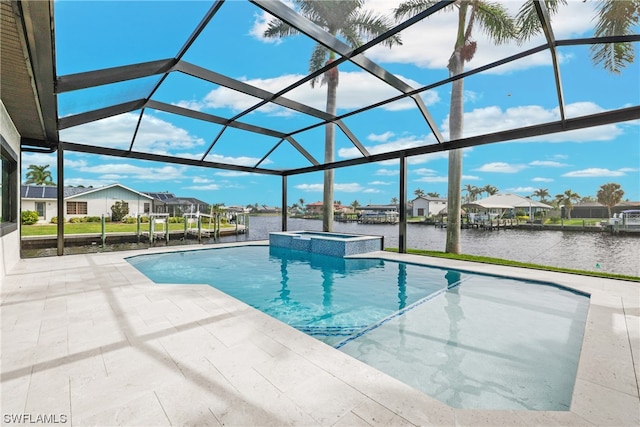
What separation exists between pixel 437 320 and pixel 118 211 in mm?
25093

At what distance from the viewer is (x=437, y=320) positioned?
A: 3779 millimetres

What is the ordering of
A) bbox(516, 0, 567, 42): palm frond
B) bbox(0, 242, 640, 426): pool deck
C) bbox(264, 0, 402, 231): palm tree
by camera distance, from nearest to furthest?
bbox(0, 242, 640, 426): pool deck, bbox(516, 0, 567, 42): palm frond, bbox(264, 0, 402, 231): palm tree

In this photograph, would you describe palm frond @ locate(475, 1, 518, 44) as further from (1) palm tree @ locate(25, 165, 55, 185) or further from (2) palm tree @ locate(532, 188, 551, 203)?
(1) palm tree @ locate(25, 165, 55, 185)

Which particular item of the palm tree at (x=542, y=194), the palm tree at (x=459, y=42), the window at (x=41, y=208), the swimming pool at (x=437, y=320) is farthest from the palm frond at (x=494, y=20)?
the palm tree at (x=542, y=194)

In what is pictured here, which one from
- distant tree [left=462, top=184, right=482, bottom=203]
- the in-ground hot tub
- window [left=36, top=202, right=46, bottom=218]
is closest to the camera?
the in-ground hot tub

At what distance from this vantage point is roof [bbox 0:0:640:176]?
3.25 meters

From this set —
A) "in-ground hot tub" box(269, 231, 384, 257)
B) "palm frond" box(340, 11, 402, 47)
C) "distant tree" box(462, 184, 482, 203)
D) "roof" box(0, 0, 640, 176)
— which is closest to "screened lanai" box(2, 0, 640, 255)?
"roof" box(0, 0, 640, 176)

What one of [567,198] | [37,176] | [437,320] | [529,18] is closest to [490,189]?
[567,198]

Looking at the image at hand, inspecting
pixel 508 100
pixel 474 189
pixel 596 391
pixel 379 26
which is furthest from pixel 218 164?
pixel 474 189

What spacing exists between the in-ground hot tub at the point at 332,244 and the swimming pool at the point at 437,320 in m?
1.20

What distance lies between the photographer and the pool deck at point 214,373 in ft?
5.34

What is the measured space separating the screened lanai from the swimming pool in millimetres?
2974

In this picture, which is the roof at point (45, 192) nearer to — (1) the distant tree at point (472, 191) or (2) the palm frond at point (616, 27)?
(2) the palm frond at point (616, 27)

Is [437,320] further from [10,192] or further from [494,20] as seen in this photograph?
[494,20]
